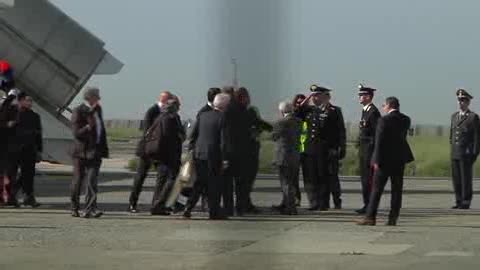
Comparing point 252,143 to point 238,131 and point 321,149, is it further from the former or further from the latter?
point 321,149

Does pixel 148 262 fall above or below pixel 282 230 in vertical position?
below

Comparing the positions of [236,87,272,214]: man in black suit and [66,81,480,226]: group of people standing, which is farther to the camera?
[66,81,480,226]: group of people standing

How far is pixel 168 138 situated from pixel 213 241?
4.15 meters

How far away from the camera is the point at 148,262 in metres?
9.60

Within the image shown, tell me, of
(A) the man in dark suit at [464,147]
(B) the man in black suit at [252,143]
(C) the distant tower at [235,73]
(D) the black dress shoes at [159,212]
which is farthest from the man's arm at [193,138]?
(C) the distant tower at [235,73]

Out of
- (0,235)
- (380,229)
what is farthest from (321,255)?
(0,235)

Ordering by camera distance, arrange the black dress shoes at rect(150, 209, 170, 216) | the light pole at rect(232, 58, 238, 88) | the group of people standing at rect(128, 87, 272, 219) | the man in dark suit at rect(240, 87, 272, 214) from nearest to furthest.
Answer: the light pole at rect(232, 58, 238, 88) < the man in dark suit at rect(240, 87, 272, 214) < the group of people standing at rect(128, 87, 272, 219) < the black dress shoes at rect(150, 209, 170, 216)

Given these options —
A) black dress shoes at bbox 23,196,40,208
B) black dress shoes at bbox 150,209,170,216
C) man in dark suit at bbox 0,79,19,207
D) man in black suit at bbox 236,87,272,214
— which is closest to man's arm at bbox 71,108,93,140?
black dress shoes at bbox 150,209,170,216

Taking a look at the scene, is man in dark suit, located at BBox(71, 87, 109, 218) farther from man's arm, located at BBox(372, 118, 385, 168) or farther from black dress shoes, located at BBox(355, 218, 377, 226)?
man's arm, located at BBox(372, 118, 385, 168)

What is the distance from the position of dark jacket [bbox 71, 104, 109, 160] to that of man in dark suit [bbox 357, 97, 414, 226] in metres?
3.45

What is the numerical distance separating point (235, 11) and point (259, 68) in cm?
15

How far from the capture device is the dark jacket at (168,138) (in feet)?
48.3

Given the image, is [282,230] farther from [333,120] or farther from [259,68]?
[333,120]

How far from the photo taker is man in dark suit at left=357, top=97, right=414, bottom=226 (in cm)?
1309
